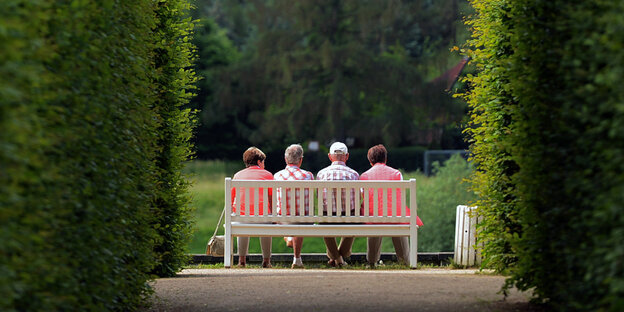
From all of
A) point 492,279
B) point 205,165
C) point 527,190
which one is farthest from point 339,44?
point 527,190

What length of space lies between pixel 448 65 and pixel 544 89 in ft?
88.6

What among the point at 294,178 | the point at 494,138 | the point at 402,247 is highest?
the point at 494,138

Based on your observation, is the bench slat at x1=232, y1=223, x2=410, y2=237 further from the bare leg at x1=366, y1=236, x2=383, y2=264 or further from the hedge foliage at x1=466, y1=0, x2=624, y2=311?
the hedge foliage at x1=466, y1=0, x2=624, y2=311

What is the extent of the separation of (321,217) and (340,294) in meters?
3.50

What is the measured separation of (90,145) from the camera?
5023 millimetres

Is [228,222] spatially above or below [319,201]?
below

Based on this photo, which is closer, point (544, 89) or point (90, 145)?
point (90, 145)

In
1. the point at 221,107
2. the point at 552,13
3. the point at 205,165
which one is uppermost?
the point at 552,13

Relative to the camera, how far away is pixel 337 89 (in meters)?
29.8

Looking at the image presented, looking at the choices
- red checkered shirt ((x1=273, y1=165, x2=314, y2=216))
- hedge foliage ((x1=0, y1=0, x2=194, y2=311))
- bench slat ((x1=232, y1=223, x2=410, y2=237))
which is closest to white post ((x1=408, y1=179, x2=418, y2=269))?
bench slat ((x1=232, y1=223, x2=410, y2=237))

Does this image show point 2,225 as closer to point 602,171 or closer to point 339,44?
point 602,171

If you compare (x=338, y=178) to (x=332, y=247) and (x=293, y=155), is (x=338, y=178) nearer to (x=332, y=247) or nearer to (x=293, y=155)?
(x=293, y=155)

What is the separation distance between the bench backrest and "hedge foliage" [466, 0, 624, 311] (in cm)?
407

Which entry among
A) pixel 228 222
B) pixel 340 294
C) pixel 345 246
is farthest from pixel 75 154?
pixel 345 246
